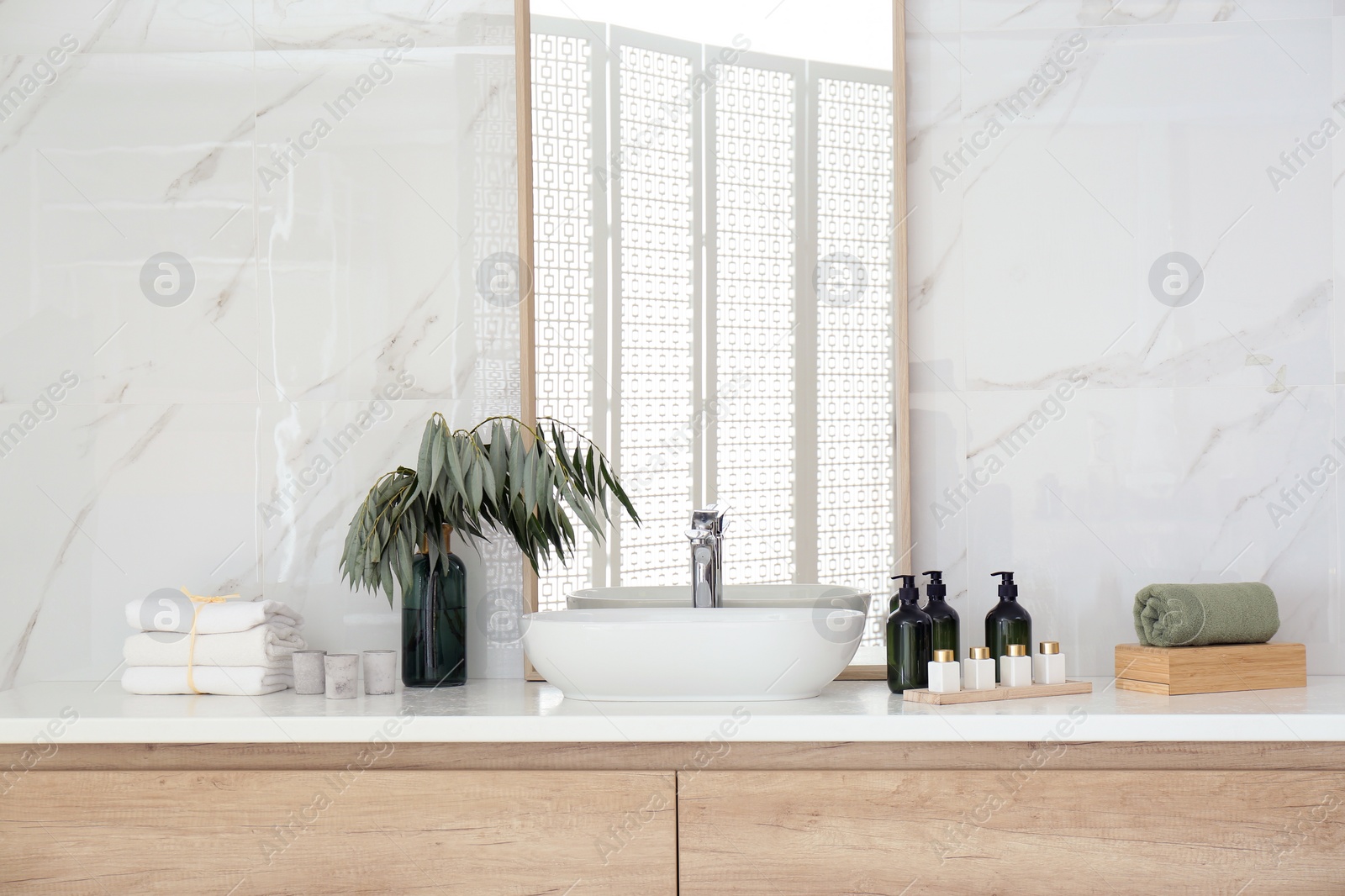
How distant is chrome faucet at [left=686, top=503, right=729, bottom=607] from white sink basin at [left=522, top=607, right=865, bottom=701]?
230 millimetres

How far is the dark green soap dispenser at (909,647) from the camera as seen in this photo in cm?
149

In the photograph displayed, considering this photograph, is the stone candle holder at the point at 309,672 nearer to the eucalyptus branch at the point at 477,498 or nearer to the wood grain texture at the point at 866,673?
the eucalyptus branch at the point at 477,498

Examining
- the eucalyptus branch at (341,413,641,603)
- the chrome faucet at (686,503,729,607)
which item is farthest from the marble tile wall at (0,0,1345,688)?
the chrome faucet at (686,503,729,607)

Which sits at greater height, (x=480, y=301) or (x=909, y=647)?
(x=480, y=301)

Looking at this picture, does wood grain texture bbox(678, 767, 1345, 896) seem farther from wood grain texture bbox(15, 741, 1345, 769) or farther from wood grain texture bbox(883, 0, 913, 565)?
wood grain texture bbox(883, 0, 913, 565)

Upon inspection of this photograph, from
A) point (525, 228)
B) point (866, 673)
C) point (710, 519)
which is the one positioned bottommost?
point (866, 673)

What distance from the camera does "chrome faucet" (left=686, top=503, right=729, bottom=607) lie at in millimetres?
1650

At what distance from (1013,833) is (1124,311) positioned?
88 centimetres

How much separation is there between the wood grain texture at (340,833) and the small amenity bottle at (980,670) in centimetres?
45

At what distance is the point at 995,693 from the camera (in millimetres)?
1427

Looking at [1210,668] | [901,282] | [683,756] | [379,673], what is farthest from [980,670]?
[379,673]

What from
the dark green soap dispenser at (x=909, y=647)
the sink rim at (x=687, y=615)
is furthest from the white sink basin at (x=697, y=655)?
the dark green soap dispenser at (x=909, y=647)

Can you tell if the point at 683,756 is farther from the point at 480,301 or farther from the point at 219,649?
the point at 480,301

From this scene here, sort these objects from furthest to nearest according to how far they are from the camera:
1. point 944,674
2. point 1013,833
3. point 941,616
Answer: point 941,616
point 944,674
point 1013,833
